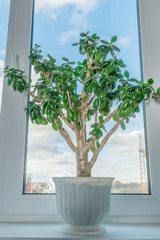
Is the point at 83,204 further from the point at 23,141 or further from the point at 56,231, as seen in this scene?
the point at 23,141

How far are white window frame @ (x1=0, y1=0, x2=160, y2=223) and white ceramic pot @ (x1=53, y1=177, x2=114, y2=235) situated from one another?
0.69 ft

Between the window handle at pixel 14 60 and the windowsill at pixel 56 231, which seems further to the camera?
the window handle at pixel 14 60

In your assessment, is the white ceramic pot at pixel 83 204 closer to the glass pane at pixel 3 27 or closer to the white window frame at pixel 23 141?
the white window frame at pixel 23 141

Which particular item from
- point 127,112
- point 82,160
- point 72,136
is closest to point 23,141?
Result: point 72,136

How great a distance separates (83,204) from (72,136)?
376 mm

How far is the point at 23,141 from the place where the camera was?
3.36 feet

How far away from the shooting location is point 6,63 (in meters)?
1.08

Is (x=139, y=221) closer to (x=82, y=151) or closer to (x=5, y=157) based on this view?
(x=82, y=151)

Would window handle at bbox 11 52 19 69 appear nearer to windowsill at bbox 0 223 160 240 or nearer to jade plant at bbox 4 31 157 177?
jade plant at bbox 4 31 157 177

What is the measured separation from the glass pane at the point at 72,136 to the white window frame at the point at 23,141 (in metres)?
0.04

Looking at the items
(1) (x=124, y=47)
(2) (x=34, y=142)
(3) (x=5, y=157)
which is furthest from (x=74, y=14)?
(3) (x=5, y=157)

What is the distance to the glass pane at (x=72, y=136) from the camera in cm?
102

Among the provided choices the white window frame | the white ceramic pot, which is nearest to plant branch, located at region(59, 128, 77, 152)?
the white ceramic pot

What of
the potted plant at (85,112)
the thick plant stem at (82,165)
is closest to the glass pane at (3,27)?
the potted plant at (85,112)
